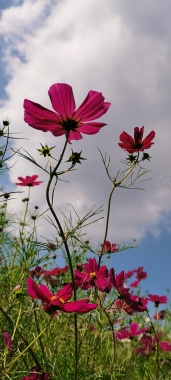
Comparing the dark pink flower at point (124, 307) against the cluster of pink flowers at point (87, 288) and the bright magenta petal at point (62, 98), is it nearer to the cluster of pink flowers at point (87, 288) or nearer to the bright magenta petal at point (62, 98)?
the cluster of pink flowers at point (87, 288)

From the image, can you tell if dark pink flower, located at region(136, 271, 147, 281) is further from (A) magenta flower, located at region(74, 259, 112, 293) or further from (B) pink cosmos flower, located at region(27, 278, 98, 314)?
(B) pink cosmos flower, located at region(27, 278, 98, 314)

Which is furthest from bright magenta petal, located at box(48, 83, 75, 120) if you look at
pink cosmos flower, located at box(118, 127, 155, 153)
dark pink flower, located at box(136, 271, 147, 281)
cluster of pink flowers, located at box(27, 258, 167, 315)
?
dark pink flower, located at box(136, 271, 147, 281)

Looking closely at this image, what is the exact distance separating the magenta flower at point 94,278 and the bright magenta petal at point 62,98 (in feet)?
1.69

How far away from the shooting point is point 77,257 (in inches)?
71.9

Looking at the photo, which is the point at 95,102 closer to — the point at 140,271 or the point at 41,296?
the point at 41,296

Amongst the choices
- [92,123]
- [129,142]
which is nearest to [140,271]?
[129,142]

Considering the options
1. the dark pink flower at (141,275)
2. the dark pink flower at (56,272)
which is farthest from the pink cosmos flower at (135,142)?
the dark pink flower at (141,275)

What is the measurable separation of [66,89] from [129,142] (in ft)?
1.55

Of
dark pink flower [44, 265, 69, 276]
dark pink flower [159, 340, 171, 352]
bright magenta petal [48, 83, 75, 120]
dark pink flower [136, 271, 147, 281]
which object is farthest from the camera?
dark pink flower [136, 271, 147, 281]

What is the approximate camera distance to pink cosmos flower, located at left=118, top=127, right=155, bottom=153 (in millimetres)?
1276

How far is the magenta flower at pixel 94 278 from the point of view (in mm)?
1233

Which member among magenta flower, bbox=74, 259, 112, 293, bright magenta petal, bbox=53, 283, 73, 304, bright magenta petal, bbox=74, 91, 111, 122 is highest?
bright magenta petal, bbox=74, 91, 111, 122

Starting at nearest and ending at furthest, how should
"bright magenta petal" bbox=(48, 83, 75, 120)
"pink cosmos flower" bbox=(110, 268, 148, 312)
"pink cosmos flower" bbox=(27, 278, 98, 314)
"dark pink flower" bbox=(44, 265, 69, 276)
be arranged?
1. "pink cosmos flower" bbox=(27, 278, 98, 314)
2. "bright magenta petal" bbox=(48, 83, 75, 120)
3. "pink cosmos flower" bbox=(110, 268, 148, 312)
4. "dark pink flower" bbox=(44, 265, 69, 276)

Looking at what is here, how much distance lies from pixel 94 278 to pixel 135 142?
1.26ft
